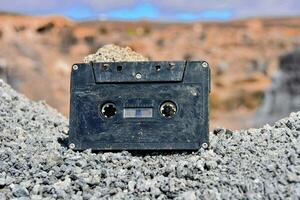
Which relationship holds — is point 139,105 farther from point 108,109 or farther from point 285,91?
point 285,91

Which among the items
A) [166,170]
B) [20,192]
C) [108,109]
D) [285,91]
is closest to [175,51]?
[285,91]

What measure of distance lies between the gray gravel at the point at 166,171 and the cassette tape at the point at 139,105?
0.10m

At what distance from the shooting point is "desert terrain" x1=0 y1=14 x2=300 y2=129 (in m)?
18.8

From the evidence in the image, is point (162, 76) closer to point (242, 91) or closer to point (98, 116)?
point (98, 116)

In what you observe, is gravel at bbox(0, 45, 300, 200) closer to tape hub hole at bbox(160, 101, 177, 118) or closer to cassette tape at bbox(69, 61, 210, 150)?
cassette tape at bbox(69, 61, 210, 150)

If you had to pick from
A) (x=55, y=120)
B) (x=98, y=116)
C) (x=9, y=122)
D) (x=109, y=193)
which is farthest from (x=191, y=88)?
(x=55, y=120)

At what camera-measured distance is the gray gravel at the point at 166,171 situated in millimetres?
3889

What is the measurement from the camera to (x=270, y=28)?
5594 centimetres

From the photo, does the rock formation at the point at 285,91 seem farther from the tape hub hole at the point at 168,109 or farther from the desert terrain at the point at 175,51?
the tape hub hole at the point at 168,109

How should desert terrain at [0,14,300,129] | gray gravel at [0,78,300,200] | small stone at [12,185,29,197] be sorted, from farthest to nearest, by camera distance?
desert terrain at [0,14,300,129], small stone at [12,185,29,197], gray gravel at [0,78,300,200]

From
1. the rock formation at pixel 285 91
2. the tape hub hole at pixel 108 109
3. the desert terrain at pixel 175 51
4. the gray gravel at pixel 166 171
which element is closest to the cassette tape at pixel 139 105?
the tape hub hole at pixel 108 109

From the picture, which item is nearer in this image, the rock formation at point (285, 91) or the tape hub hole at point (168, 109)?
the tape hub hole at point (168, 109)

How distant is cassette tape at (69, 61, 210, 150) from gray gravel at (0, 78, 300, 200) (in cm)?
10

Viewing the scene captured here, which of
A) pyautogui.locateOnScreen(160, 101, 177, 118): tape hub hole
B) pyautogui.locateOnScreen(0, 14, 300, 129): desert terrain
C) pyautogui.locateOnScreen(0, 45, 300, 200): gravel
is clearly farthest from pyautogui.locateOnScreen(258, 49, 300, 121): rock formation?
pyautogui.locateOnScreen(0, 45, 300, 200): gravel
